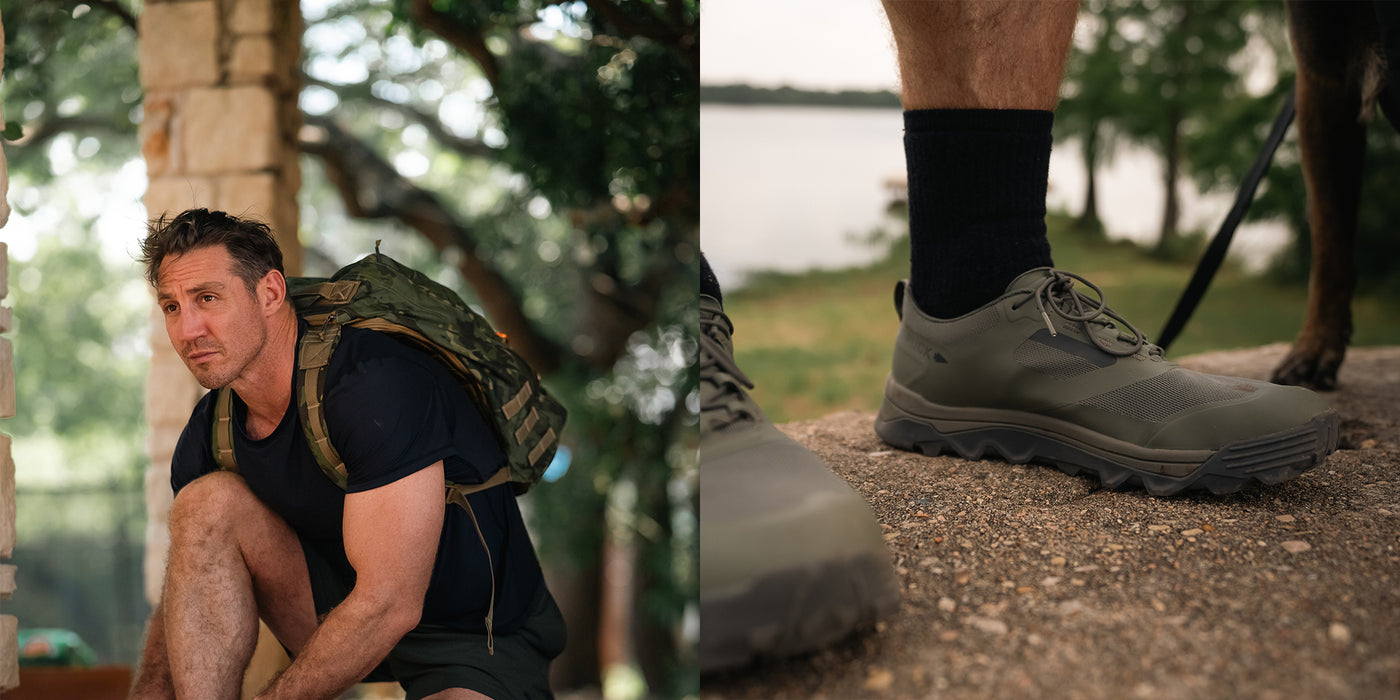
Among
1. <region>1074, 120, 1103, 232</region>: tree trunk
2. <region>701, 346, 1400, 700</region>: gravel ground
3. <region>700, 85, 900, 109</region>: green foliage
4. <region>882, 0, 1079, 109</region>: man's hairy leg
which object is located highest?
<region>700, 85, 900, 109</region>: green foliage

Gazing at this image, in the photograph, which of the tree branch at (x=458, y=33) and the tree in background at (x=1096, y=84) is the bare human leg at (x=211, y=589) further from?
the tree in background at (x=1096, y=84)

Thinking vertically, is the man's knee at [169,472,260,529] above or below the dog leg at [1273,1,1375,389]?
below

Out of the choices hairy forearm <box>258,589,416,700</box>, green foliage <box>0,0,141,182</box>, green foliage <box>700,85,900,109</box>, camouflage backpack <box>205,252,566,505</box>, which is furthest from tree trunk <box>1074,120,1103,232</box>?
hairy forearm <box>258,589,416,700</box>

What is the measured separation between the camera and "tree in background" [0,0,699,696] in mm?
3645

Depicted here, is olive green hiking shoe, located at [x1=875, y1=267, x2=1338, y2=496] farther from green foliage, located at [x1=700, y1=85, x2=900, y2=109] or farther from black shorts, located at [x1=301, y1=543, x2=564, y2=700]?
green foliage, located at [x1=700, y1=85, x2=900, y2=109]

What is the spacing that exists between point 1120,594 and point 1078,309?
0.63 m

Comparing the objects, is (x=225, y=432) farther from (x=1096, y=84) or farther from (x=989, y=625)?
(x=1096, y=84)

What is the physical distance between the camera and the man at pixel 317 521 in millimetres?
1497

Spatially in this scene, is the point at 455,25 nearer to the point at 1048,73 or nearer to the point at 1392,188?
the point at 1048,73

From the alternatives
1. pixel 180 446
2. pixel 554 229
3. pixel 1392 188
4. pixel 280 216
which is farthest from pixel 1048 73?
pixel 1392 188

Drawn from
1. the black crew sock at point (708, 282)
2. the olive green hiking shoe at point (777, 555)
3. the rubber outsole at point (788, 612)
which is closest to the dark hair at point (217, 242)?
the black crew sock at point (708, 282)

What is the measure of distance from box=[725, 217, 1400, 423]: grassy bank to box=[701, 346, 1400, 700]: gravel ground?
409 cm

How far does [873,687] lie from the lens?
1021 mm

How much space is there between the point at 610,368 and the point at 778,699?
14.5ft
